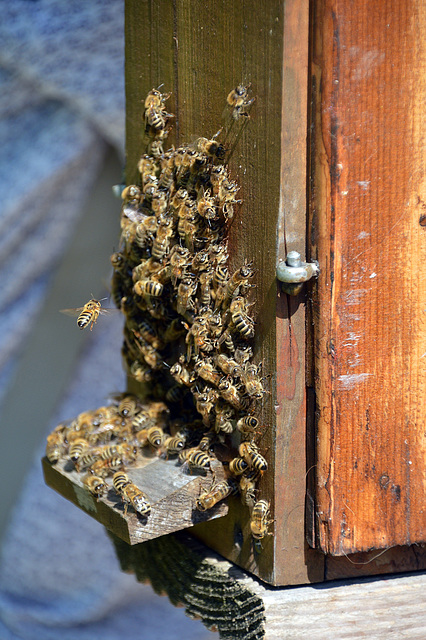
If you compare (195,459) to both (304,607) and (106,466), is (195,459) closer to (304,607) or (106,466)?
(106,466)

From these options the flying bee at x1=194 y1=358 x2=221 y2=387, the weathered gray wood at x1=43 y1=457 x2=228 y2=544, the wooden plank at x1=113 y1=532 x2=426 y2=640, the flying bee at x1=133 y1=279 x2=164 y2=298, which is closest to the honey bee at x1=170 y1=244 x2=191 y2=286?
the flying bee at x1=133 y1=279 x2=164 y2=298

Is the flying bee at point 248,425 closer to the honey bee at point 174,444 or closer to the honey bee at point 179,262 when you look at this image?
the honey bee at point 174,444

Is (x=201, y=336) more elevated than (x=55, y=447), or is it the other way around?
(x=201, y=336)

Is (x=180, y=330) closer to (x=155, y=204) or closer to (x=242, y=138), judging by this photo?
(x=155, y=204)

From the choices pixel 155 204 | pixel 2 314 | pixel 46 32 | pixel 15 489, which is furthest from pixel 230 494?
pixel 15 489

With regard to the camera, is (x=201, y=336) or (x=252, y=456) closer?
(x=252, y=456)

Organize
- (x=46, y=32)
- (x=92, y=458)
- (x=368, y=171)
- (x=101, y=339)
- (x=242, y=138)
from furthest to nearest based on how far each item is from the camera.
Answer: (x=101, y=339) < (x=46, y=32) < (x=92, y=458) < (x=242, y=138) < (x=368, y=171)

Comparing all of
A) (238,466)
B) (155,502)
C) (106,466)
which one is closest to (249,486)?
(238,466)
